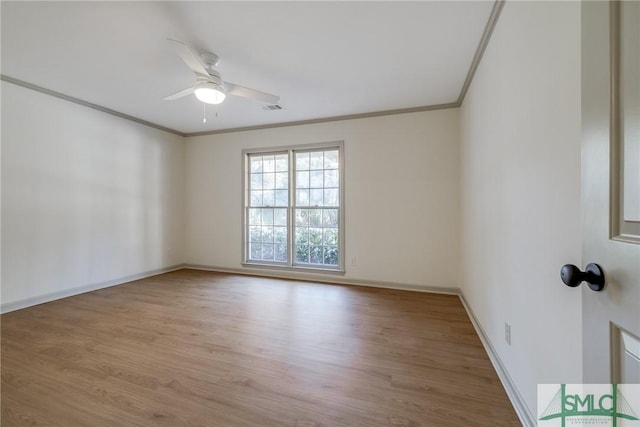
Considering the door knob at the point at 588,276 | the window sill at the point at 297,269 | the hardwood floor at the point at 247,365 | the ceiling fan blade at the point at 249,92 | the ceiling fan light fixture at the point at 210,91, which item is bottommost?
the hardwood floor at the point at 247,365

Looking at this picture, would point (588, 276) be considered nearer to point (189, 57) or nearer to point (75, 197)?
point (189, 57)

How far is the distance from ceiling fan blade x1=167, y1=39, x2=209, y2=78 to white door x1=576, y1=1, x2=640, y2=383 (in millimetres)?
2281

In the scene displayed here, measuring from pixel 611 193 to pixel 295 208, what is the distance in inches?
164

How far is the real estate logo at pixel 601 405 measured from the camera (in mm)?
595

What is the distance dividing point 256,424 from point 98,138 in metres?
4.41

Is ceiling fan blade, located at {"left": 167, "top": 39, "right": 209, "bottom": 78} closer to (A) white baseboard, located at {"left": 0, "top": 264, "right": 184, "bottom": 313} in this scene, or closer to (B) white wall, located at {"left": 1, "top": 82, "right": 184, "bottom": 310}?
(B) white wall, located at {"left": 1, "top": 82, "right": 184, "bottom": 310}

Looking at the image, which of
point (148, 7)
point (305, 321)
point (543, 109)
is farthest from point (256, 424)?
point (148, 7)

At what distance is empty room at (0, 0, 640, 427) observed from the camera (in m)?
1.02

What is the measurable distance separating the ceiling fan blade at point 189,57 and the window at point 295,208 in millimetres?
2296

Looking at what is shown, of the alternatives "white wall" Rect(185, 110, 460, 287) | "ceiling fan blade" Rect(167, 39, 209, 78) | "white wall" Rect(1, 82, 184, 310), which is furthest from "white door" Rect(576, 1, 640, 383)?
"white wall" Rect(1, 82, 184, 310)

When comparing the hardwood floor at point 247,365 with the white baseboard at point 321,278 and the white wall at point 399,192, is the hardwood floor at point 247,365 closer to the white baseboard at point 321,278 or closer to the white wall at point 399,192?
the white baseboard at point 321,278

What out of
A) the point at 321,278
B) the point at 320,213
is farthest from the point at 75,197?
the point at 321,278

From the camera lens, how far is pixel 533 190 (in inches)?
55.0

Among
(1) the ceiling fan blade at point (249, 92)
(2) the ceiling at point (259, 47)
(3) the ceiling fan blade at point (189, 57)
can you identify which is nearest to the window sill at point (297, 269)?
(2) the ceiling at point (259, 47)
